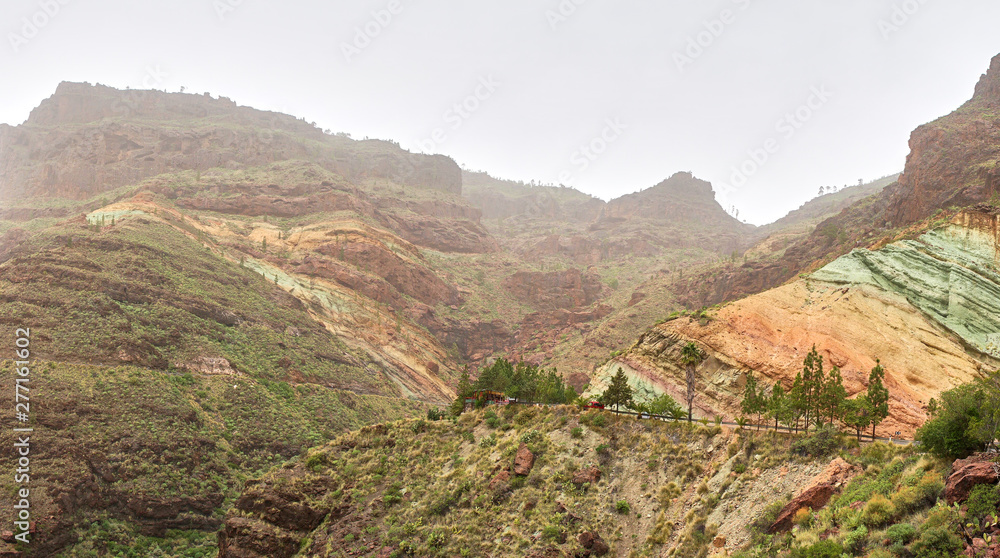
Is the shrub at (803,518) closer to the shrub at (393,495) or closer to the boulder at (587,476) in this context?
the boulder at (587,476)

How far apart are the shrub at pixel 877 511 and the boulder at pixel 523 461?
63.7ft

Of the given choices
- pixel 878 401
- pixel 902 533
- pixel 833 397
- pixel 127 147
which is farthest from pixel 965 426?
pixel 127 147

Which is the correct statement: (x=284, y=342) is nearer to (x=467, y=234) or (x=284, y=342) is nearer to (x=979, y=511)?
(x=979, y=511)

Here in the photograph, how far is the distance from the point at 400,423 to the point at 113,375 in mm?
29049

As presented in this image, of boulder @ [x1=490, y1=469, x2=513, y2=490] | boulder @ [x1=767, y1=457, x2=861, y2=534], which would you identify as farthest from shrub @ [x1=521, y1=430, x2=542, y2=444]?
boulder @ [x1=767, y1=457, x2=861, y2=534]

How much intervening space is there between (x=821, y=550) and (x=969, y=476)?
15.9 feet

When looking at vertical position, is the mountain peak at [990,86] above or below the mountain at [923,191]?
above

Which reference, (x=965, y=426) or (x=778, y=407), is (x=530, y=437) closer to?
(x=778, y=407)

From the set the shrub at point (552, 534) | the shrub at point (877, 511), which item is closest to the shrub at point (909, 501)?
the shrub at point (877, 511)

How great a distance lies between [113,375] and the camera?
182 ft

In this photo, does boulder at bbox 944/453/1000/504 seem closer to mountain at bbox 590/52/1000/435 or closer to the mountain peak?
mountain at bbox 590/52/1000/435

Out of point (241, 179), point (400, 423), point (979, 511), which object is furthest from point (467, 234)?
point (979, 511)

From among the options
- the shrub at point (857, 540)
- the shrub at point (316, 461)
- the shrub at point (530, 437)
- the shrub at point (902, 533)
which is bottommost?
the shrub at point (316, 461)

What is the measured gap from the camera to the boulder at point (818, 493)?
74.5 ft
